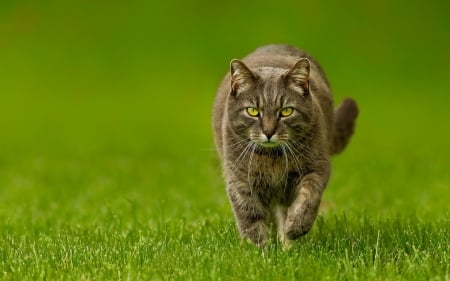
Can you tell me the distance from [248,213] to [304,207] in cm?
44

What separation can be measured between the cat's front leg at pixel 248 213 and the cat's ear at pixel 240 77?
0.69 meters

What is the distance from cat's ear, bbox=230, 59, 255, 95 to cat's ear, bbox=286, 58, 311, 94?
0.85 ft

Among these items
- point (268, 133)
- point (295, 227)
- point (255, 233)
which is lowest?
point (255, 233)

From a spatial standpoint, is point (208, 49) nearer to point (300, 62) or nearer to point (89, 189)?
point (89, 189)

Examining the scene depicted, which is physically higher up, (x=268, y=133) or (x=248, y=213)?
(x=268, y=133)

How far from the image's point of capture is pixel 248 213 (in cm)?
679

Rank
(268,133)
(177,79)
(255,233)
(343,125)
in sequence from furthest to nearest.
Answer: (177,79)
(343,125)
(255,233)
(268,133)

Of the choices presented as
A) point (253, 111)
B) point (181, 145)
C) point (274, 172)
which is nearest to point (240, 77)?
point (253, 111)

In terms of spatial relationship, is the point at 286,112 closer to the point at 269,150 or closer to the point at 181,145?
the point at 269,150

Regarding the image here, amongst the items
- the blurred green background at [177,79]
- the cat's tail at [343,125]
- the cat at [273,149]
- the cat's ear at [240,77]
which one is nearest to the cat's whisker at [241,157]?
the cat at [273,149]

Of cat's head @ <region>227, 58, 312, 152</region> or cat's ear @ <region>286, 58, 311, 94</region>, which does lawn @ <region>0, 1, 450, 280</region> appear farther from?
cat's ear @ <region>286, 58, 311, 94</region>

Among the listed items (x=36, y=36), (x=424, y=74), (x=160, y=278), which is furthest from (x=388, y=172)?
(x=36, y=36)

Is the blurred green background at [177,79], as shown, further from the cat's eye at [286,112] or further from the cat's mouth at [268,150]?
the cat's eye at [286,112]

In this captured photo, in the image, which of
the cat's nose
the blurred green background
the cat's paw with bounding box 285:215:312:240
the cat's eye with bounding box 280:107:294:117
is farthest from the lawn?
the cat's eye with bounding box 280:107:294:117
